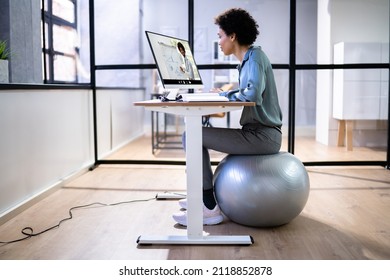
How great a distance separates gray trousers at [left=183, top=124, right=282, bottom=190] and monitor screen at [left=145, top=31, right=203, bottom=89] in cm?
31

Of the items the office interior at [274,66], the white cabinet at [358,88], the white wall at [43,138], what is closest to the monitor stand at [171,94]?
the white wall at [43,138]

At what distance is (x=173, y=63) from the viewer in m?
2.62

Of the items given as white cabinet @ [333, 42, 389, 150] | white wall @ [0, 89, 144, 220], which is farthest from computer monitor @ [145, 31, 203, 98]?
white cabinet @ [333, 42, 389, 150]

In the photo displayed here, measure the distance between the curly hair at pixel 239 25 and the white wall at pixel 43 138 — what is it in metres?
1.45

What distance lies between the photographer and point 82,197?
11.8 ft

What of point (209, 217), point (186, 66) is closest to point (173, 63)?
point (186, 66)

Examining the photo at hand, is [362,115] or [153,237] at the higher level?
[362,115]

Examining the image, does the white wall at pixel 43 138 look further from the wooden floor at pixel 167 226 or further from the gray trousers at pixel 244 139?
the gray trousers at pixel 244 139

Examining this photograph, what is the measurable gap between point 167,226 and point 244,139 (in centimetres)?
70

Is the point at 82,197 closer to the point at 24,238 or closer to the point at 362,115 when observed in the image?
the point at 24,238

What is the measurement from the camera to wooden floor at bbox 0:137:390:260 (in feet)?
7.79

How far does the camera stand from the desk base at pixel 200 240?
246 centimetres
